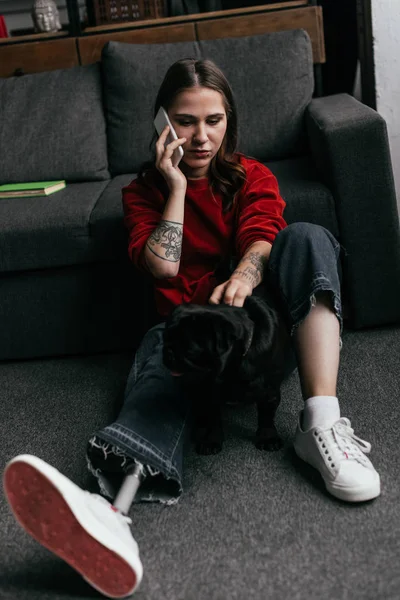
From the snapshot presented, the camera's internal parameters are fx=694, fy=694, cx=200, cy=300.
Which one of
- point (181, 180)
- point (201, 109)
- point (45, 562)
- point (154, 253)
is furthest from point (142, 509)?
point (201, 109)

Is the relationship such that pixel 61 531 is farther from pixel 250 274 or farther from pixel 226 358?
pixel 250 274

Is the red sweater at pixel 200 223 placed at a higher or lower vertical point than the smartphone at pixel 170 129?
lower

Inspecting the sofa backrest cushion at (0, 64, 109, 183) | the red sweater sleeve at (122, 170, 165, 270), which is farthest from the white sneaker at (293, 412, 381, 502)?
the sofa backrest cushion at (0, 64, 109, 183)

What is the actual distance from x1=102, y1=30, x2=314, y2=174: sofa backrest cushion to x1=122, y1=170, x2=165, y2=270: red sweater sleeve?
0.75 m

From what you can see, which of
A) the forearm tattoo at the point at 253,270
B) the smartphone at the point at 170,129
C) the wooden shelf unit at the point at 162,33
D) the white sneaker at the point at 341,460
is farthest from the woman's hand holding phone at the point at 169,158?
the wooden shelf unit at the point at 162,33

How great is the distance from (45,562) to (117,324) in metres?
1.00

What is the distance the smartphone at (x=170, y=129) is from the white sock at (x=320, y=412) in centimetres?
66

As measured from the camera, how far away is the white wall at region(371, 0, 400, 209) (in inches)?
103

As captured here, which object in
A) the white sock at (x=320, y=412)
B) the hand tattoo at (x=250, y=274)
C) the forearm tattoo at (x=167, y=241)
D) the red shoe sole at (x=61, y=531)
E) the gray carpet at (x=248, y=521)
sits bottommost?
the gray carpet at (x=248, y=521)

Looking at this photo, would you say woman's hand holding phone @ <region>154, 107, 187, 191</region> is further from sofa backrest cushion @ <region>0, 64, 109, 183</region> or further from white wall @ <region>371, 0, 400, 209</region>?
white wall @ <region>371, 0, 400, 209</region>

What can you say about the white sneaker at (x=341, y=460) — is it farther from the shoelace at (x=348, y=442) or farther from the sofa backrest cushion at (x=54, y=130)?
the sofa backrest cushion at (x=54, y=130)

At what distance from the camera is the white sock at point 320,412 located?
146 centimetres

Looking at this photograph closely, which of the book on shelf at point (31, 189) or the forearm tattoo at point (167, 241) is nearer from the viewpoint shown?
the forearm tattoo at point (167, 241)

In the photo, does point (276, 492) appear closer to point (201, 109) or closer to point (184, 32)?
point (201, 109)
